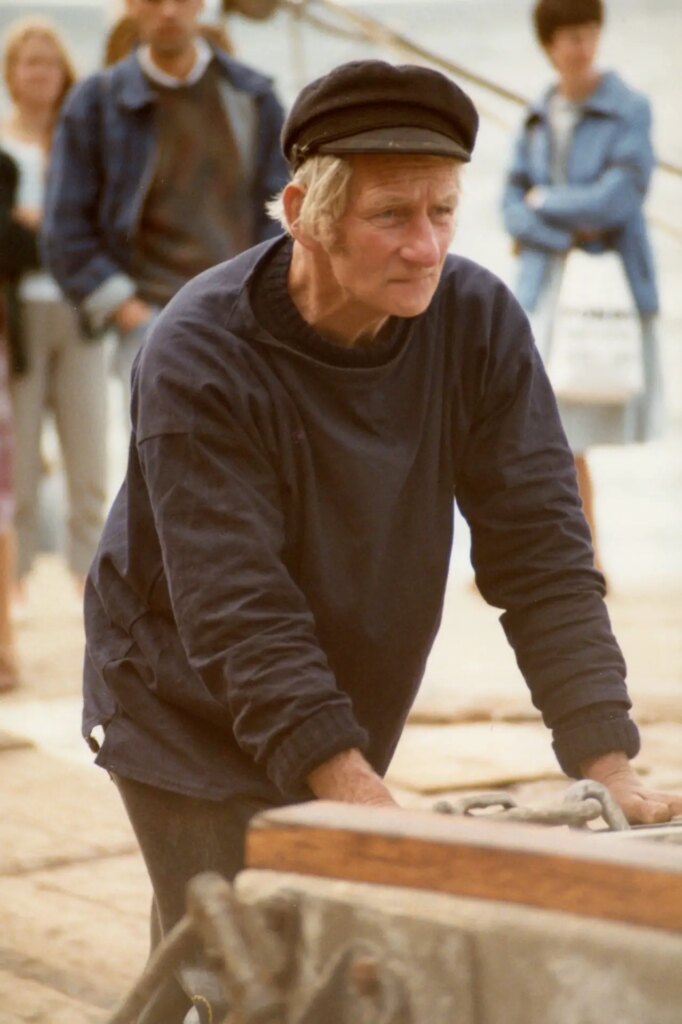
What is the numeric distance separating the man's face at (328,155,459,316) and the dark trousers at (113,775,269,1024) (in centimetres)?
69

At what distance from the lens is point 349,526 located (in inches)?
98.3

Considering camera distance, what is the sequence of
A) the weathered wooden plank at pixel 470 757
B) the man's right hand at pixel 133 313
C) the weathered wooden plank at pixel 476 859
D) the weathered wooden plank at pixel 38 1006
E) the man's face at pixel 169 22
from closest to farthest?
the weathered wooden plank at pixel 476 859
the weathered wooden plank at pixel 38 1006
the weathered wooden plank at pixel 470 757
the man's face at pixel 169 22
the man's right hand at pixel 133 313

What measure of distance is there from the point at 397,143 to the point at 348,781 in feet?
2.39

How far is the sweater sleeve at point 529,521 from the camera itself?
2.54 m

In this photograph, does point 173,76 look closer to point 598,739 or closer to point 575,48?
point 575,48

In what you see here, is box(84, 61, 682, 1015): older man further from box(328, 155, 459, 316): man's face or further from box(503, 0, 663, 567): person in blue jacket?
box(503, 0, 663, 567): person in blue jacket

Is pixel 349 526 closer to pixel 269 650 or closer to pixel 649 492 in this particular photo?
pixel 269 650

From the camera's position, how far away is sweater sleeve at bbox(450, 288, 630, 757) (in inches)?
99.9

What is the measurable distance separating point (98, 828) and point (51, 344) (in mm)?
2340

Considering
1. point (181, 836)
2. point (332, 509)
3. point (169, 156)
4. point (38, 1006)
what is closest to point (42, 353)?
point (169, 156)

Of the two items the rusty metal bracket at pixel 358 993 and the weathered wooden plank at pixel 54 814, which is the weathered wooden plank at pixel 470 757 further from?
the rusty metal bracket at pixel 358 993

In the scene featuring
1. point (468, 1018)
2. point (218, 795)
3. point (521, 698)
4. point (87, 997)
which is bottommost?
point (521, 698)

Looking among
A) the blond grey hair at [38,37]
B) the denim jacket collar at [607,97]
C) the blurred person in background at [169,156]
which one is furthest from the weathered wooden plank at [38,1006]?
the denim jacket collar at [607,97]

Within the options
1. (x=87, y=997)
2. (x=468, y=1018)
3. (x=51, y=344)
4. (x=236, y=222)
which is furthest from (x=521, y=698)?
(x=468, y=1018)
